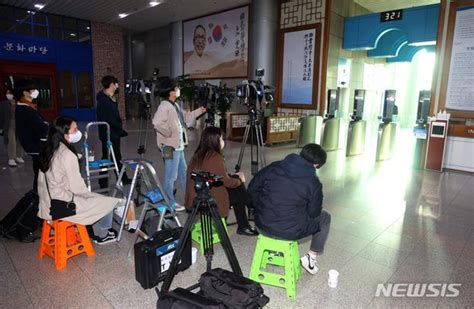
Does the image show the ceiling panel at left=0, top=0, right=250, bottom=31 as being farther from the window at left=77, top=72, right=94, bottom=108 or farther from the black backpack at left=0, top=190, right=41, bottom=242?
the black backpack at left=0, top=190, right=41, bottom=242

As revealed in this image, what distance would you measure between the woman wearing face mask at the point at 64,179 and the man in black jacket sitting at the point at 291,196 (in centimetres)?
125

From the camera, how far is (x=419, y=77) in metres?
11.9

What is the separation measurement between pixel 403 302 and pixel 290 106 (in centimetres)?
698

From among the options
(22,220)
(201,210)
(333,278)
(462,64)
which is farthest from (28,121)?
(462,64)

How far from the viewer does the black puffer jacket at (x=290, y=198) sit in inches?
76.2

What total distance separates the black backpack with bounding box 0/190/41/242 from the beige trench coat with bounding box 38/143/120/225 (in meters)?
0.46

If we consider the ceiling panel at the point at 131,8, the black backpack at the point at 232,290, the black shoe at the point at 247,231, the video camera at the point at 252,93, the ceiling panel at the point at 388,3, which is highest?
the ceiling panel at the point at 131,8

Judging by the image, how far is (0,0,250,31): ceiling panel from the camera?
30.6ft

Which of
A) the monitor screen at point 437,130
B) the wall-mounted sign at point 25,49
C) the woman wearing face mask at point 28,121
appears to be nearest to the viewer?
the woman wearing face mask at point 28,121

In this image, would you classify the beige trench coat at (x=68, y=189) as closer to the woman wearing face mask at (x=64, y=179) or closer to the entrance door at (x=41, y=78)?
the woman wearing face mask at (x=64, y=179)

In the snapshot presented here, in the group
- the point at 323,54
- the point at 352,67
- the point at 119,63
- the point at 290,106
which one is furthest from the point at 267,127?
the point at 119,63

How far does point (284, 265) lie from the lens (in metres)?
2.12

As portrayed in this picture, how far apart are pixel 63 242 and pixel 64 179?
0.46 meters

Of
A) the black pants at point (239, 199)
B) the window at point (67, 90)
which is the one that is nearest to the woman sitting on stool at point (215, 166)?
the black pants at point (239, 199)
